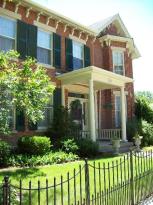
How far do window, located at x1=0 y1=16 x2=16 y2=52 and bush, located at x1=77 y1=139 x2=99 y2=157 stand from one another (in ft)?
19.1

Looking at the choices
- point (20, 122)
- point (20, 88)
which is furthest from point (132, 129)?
point (20, 88)

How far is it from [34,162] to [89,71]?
19.4ft

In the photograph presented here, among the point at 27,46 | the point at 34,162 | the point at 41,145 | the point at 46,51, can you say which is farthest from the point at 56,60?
the point at 34,162

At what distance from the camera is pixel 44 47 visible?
16.8 meters

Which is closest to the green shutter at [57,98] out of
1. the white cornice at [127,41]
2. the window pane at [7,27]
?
the window pane at [7,27]

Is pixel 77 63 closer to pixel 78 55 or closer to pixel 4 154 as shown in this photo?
pixel 78 55

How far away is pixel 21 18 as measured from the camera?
15.6m

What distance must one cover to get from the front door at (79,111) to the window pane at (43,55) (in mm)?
2852

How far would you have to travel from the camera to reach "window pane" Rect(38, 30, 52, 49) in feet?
54.5

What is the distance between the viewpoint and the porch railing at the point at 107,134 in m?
19.4

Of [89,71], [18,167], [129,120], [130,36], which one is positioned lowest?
[18,167]

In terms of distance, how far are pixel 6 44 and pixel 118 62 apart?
10.4m

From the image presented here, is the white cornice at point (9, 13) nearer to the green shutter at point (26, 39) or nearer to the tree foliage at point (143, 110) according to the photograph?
the green shutter at point (26, 39)

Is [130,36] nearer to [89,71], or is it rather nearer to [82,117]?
[82,117]
